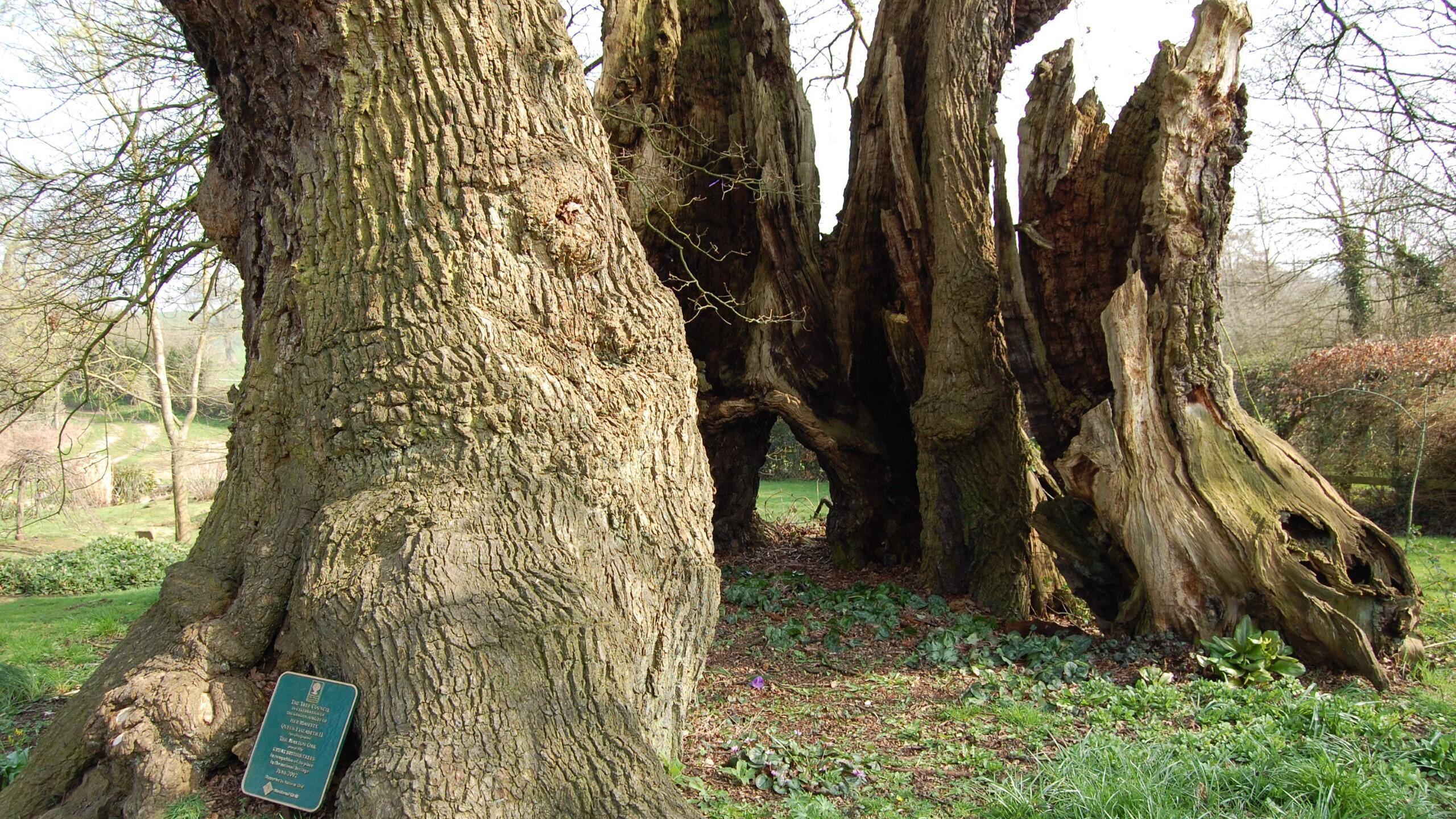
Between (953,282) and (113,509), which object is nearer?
(953,282)

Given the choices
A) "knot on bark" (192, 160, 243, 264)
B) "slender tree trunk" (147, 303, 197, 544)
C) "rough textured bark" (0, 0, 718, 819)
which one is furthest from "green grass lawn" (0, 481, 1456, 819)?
"slender tree trunk" (147, 303, 197, 544)

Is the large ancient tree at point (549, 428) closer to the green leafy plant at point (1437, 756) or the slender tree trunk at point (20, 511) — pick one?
the green leafy plant at point (1437, 756)

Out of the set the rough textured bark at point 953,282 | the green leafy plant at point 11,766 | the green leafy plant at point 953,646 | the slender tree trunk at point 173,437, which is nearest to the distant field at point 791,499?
the rough textured bark at point 953,282

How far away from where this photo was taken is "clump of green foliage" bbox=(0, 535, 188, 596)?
1160 cm

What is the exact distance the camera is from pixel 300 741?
312 centimetres

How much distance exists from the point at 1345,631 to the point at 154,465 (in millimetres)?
25524

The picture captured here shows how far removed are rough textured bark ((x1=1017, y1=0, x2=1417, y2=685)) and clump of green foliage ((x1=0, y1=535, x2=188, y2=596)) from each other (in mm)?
11366

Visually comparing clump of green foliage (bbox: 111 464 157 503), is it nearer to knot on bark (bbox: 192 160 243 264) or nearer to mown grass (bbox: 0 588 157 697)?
mown grass (bbox: 0 588 157 697)

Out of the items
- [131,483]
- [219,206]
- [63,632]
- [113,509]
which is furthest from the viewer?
[131,483]

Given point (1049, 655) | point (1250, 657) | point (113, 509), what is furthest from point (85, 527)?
point (1250, 657)

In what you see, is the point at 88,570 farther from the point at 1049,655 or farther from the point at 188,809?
the point at 1049,655

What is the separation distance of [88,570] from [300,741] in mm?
11670

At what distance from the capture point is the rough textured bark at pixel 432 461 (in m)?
3.09

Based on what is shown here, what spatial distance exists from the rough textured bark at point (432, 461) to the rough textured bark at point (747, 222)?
11.9ft
